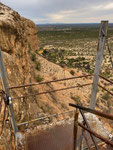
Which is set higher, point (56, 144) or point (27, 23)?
point (27, 23)

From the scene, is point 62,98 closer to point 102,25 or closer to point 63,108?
point 63,108

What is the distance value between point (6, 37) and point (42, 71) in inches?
294

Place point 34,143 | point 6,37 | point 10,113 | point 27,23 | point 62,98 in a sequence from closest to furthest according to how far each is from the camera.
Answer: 1. point 10,113
2. point 34,143
3. point 6,37
4. point 62,98
5. point 27,23

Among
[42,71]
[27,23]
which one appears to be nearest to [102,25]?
[42,71]

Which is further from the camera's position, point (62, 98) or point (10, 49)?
point (62, 98)

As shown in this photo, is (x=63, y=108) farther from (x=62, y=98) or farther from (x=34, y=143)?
(x=34, y=143)

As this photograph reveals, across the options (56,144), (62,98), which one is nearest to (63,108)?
(62,98)

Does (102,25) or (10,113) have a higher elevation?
(102,25)

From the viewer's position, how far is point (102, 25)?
2.81 metres

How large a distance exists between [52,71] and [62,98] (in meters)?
3.81

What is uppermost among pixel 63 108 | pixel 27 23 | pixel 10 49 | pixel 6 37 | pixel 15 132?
pixel 27 23

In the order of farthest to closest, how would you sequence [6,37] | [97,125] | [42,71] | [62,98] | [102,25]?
[42,71] < [62,98] < [6,37] < [97,125] < [102,25]

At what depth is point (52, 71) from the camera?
13375 millimetres

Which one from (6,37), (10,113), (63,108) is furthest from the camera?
(63,108)
